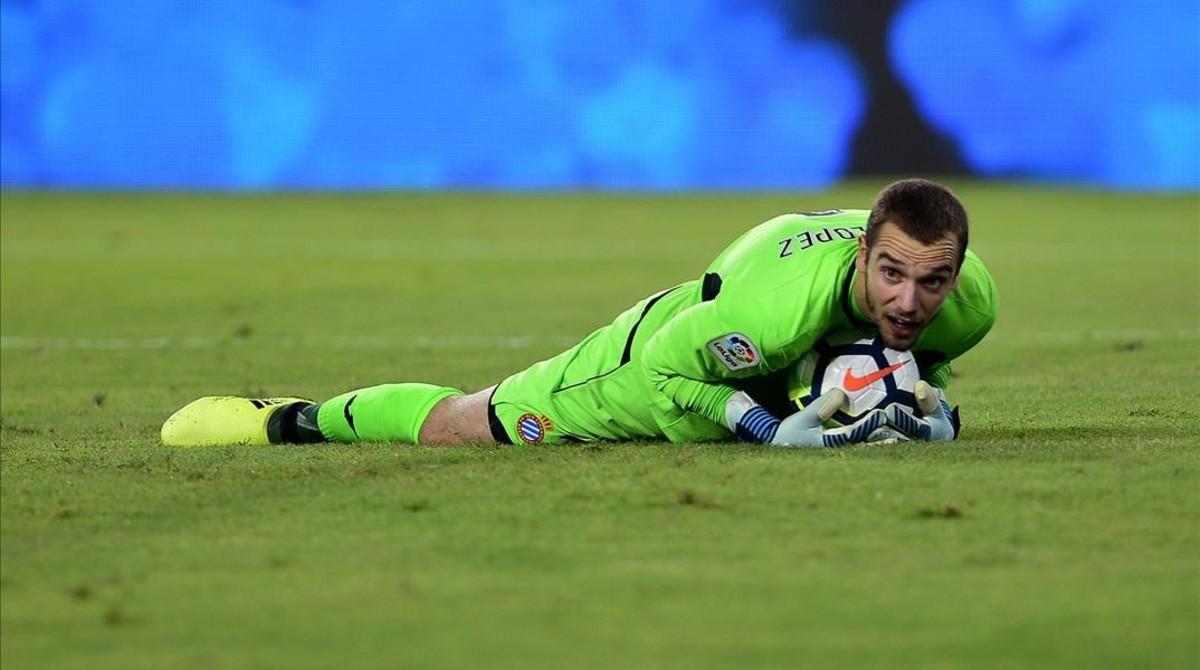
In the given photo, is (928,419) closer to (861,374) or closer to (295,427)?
(861,374)

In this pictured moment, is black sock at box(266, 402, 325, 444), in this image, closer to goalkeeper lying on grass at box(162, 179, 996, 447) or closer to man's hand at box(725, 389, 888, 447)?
goalkeeper lying on grass at box(162, 179, 996, 447)

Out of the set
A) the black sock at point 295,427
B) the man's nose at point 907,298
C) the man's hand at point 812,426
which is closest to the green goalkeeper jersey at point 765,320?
the man's hand at point 812,426

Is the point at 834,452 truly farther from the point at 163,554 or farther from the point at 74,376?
the point at 74,376

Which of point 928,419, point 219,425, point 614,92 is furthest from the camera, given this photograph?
point 614,92

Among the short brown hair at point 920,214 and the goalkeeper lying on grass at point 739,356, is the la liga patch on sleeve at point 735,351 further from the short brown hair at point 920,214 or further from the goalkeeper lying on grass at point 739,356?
the short brown hair at point 920,214

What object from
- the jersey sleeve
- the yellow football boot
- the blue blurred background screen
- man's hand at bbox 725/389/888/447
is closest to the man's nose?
the jersey sleeve

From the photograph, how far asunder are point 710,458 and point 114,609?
6.84 feet

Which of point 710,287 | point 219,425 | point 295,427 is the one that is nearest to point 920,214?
point 710,287

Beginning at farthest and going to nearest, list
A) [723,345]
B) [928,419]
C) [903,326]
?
[928,419] → [723,345] → [903,326]

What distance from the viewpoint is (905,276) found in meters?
5.29

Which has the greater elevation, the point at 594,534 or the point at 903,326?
the point at 903,326

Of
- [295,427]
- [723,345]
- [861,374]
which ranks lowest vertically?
[295,427]

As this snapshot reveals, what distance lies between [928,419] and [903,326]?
16.8 inches

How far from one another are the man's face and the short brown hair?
0.06ft
